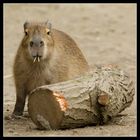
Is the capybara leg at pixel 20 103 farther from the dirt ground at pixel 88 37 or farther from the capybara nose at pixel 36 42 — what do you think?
the capybara nose at pixel 36 42

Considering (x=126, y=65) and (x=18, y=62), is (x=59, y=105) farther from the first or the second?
(x=126, y=65)

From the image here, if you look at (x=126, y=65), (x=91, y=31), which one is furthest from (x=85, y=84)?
(x=91, y=31)

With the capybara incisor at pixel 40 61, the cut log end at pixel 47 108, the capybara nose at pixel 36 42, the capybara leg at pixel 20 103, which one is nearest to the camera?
the cut log end at pixel 47 108

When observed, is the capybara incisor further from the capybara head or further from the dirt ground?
the dirt ground

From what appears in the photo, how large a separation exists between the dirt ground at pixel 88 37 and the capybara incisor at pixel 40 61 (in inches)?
17.9

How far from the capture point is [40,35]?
6.80 m

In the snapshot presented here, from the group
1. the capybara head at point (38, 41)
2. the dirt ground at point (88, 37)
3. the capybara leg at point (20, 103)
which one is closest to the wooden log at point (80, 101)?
the dirt ground at point (88, 37)

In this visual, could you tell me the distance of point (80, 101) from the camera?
6551 millimetres

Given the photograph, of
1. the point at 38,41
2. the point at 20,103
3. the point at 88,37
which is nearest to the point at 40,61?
the point at 38,41

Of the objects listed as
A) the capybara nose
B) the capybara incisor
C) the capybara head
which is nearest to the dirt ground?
the capybara incisor

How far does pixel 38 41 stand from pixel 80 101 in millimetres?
802

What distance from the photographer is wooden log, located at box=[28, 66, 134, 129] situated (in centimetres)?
642

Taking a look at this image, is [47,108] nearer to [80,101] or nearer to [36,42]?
[80,101]

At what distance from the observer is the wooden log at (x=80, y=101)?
6.42m
